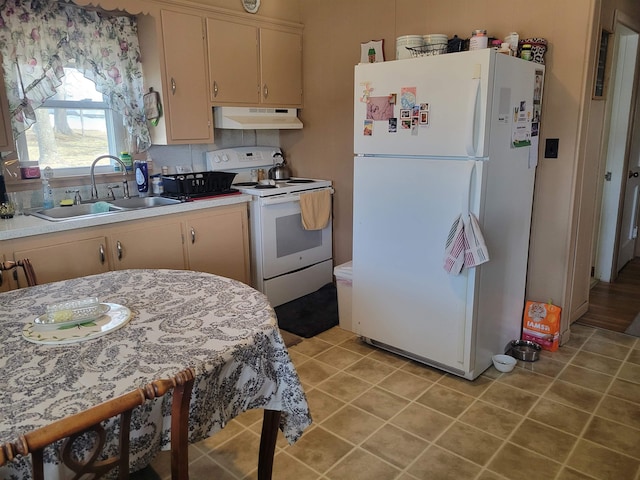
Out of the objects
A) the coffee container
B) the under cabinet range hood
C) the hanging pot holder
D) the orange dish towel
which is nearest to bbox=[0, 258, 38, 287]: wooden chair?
the coffee container

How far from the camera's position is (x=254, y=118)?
3.72 metres

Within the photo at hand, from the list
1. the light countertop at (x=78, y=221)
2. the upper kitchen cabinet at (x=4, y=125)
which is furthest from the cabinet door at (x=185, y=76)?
the upper kitchen cabinet at (x=4, y=125)

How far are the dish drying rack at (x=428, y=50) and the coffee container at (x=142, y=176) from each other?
76.9 inches

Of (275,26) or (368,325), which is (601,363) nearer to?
(368,325)

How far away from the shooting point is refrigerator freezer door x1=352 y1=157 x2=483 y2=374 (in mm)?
2521

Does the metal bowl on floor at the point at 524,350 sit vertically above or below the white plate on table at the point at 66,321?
below

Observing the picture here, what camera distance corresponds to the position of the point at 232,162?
3.95 meters

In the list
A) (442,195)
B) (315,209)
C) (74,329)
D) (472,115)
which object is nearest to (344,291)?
(315,209)

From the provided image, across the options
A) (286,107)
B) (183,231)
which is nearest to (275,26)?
(286,107)

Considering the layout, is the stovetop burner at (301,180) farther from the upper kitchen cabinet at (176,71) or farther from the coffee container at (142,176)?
the coffee container at (142,176)

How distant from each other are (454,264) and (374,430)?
35.9 inches

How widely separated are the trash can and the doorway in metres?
2.28

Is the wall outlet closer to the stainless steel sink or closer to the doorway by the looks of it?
the doorway

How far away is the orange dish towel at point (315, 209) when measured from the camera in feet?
12.4
